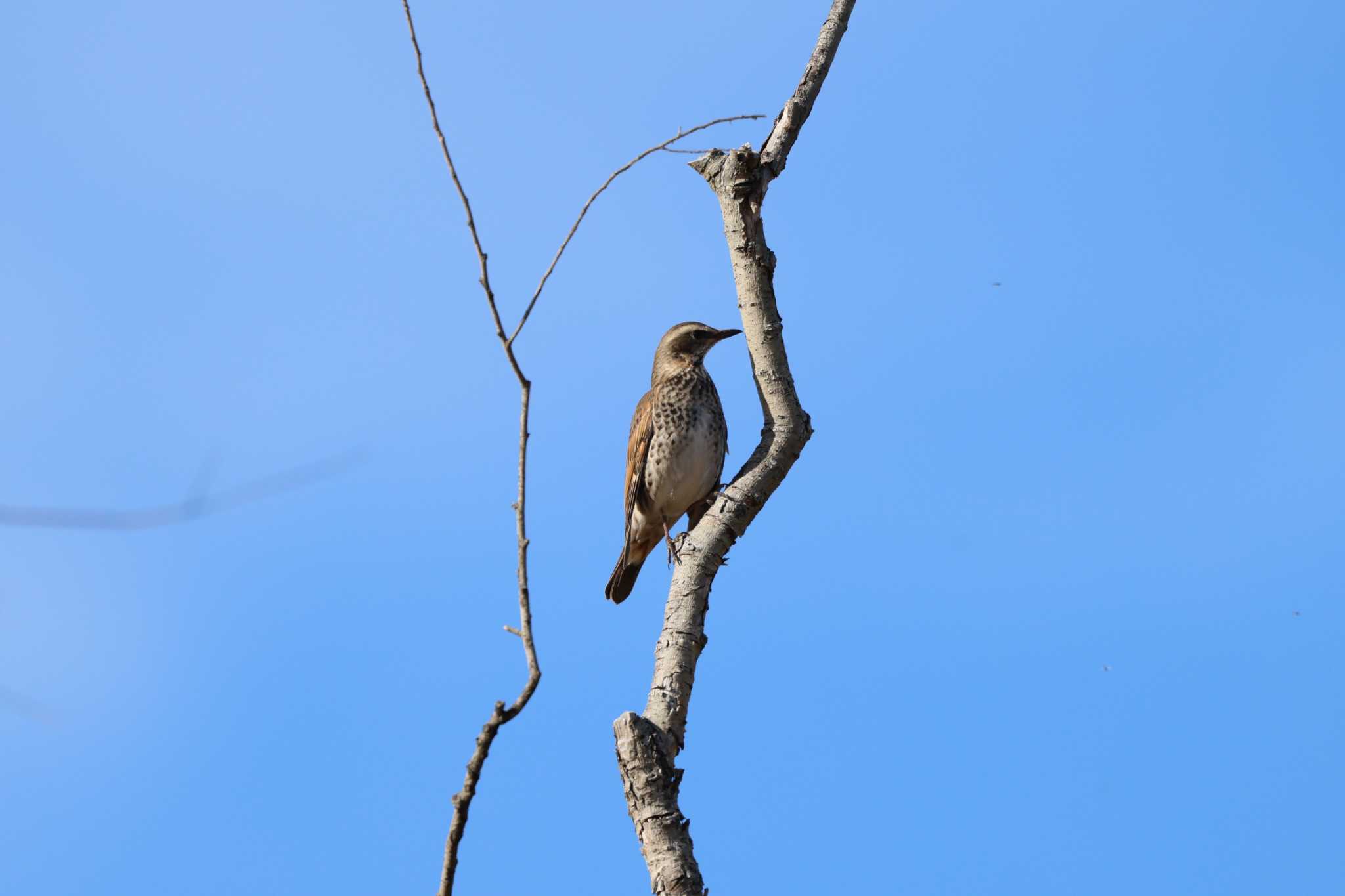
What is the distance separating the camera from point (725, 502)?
4.98 m

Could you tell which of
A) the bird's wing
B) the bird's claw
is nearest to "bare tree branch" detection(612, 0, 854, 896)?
the bird's claw

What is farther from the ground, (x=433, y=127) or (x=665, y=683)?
(x=433, y=127)

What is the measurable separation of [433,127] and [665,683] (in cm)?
188

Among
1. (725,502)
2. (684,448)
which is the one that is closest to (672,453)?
(684,448)

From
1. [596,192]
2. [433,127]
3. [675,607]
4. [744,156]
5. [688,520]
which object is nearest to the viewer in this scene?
[433,127]

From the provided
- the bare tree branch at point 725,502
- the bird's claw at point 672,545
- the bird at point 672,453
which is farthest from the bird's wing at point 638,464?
the bare tree branch at point 725,502

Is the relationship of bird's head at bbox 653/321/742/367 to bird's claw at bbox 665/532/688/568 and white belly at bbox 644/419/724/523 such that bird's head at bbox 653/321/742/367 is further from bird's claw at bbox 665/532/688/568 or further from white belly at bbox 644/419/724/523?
bird's claw at bbox 665/532/688/568

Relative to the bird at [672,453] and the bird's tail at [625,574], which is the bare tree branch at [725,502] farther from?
the bird's tail at [625,574]

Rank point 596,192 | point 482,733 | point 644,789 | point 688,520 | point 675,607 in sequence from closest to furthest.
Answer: point 482,733
point 644,789
point 596,192
point 675,607
point 688,520

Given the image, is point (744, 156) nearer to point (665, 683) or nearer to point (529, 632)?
point (665, 683)

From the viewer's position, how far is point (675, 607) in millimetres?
4605

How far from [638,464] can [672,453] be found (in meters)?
0.32

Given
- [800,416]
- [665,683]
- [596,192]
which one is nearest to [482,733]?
[665,683]

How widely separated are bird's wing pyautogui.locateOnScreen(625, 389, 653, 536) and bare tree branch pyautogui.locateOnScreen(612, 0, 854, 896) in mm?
3021
